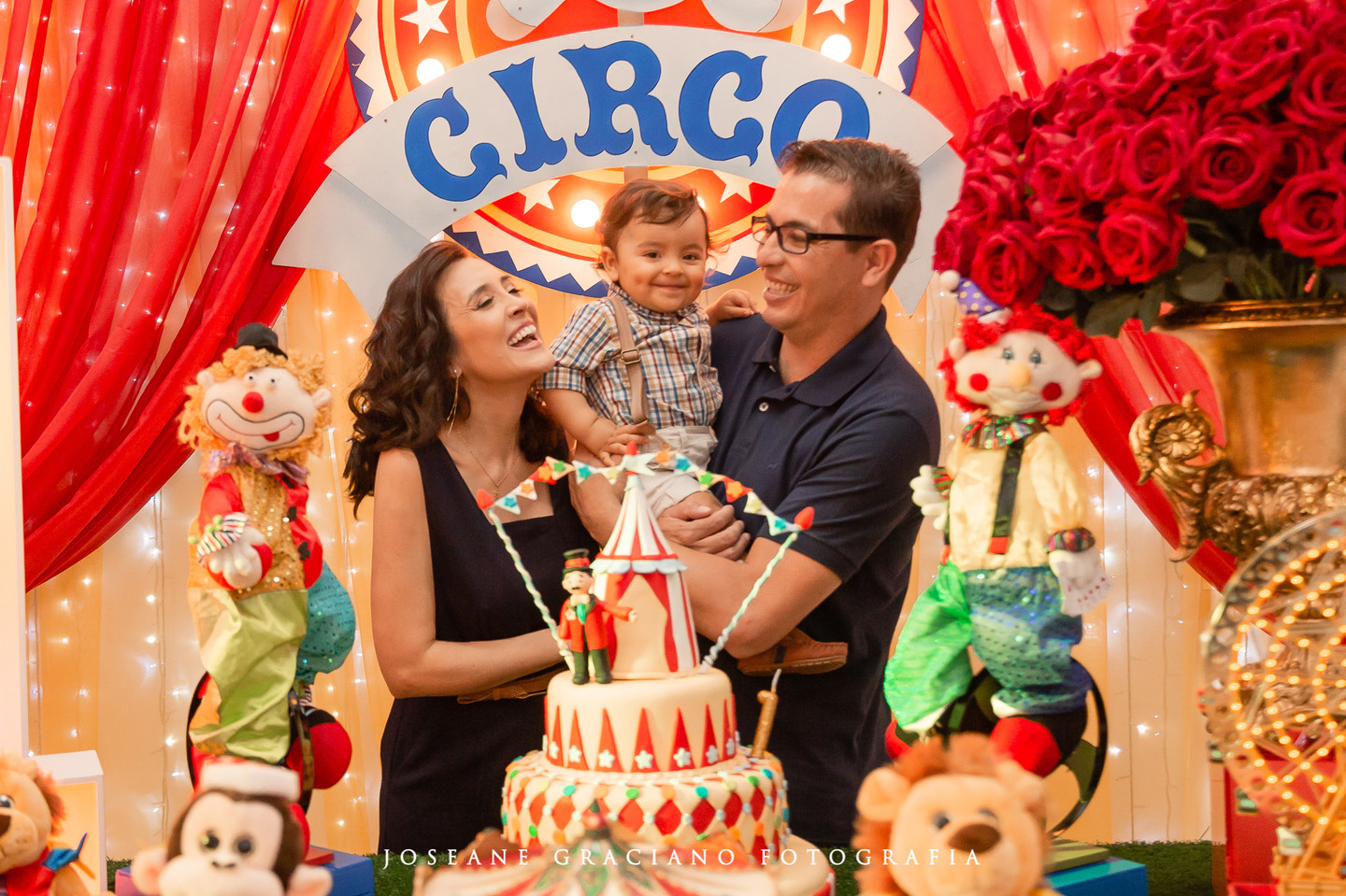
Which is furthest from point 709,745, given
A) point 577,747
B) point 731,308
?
point 731,308

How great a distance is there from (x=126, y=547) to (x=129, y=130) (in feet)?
3.29

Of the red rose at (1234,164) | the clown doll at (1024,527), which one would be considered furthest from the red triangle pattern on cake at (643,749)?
the red rose at (1234,164)

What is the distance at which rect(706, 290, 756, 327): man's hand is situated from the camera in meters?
2.59

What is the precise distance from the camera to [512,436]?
2336 millimetres

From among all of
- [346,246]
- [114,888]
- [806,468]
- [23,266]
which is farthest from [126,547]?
[806,468]

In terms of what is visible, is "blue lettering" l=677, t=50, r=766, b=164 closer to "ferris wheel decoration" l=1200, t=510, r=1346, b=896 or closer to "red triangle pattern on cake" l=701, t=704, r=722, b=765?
"red triangle pattern on cake" l=701, t=704, r=722, b=765

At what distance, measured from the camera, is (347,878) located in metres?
1.64

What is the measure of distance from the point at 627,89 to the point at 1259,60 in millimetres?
1599

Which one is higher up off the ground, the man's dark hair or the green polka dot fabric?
the man's dark hair

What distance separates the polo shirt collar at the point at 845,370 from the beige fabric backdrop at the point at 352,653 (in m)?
0.76

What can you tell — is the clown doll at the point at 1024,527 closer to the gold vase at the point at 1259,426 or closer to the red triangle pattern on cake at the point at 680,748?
the gold vase at the point at 1259,426

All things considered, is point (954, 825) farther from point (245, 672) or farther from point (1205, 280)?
point (245, 672)

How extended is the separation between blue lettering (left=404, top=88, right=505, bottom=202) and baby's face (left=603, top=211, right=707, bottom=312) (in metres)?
0.48

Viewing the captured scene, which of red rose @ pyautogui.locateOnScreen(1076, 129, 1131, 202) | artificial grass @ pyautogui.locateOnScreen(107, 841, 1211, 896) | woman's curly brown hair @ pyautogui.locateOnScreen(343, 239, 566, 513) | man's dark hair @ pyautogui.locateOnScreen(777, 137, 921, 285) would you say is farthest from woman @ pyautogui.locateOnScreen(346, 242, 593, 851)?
red rose @ pyautogui.locateOnScreen(1076, 129, 1131, 202)
